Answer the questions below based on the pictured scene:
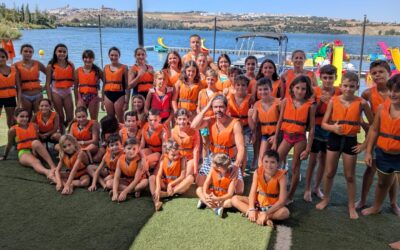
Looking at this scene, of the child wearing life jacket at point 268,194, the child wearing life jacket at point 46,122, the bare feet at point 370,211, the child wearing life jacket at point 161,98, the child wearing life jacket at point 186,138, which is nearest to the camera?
the child wearing life jacket at point 268,194

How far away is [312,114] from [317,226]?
4.10 feet

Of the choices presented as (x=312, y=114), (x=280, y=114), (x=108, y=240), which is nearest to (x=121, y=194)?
(x=108, y=240)

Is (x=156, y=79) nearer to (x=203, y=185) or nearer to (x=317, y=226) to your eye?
(x=203, y=185)

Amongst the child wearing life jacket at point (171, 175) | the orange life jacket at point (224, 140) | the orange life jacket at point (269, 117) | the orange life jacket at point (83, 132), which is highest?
the orange life jacket at point (269, 117)

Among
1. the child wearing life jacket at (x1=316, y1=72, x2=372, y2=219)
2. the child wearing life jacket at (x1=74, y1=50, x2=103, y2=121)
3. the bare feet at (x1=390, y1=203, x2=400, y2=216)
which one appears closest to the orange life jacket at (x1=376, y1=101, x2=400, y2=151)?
the child wearing life jacket at (x1=316, y1=72, x2=372, y2=219)

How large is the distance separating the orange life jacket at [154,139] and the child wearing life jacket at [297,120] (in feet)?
5.50

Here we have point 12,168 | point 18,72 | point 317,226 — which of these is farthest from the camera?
point 18,72

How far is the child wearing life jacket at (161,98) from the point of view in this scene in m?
5.30

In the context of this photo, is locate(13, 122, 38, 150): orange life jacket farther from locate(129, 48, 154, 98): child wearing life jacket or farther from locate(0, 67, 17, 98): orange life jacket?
locate(129, 48, 154, 98): child wearing life jacket

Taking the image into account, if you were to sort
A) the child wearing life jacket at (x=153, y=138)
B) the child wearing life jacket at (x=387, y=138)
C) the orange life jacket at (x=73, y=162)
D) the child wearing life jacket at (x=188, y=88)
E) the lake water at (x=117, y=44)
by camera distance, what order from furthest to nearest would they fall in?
the lake water at (x=117, y=44) < the child wearing life jacket at (x=188, y=88) < the child wearing life jacket at (x=153, y=138) < the orange life jacket at (x=73, y=162) < the child wearing life jacket at (x=387, y=138)

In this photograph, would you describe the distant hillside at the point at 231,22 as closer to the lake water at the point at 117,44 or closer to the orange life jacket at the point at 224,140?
the lake water at the point at 117,44

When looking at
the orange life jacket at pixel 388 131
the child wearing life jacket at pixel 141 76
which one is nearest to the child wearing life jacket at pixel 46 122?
the child wearing life jacket at pixel 141 76

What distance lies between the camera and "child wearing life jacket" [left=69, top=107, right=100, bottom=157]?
17.3 feet

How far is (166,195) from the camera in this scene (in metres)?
4.40
